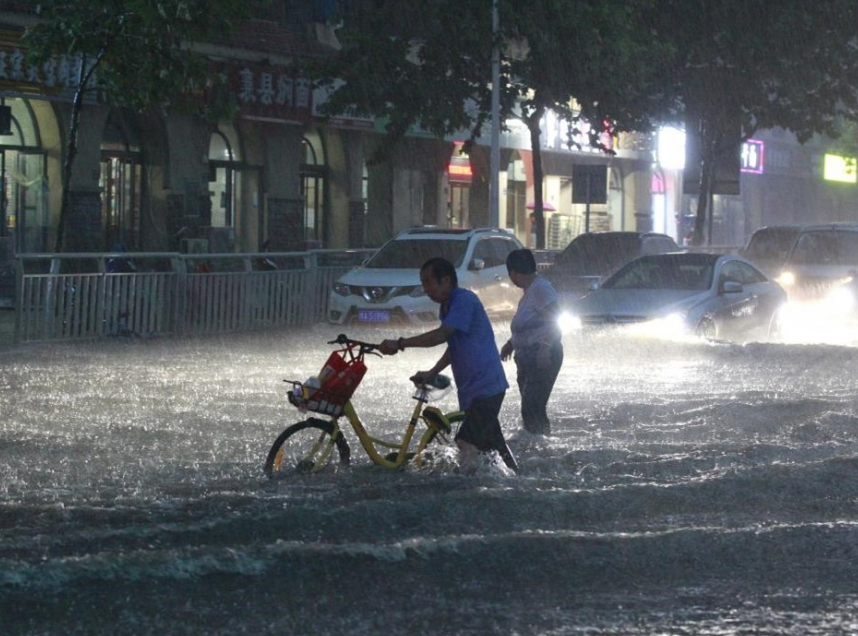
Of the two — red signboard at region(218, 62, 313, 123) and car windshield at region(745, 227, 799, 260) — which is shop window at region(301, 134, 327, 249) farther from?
car windshield at region(745, 227, 799, 260)

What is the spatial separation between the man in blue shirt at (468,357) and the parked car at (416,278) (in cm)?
1311

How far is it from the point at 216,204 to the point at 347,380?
26.9 metres

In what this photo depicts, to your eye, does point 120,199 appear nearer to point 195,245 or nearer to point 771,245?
point 195,245

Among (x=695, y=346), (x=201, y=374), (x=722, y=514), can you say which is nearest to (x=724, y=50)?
(x=695, y=346)

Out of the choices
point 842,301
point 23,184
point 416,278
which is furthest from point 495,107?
point 416,278

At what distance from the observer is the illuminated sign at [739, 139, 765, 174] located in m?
68.2

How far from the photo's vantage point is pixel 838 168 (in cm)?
8188

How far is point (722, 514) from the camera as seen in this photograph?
930 centimetres

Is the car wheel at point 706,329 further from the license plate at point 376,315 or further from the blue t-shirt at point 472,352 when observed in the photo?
the blue t-shirt at point 472,352

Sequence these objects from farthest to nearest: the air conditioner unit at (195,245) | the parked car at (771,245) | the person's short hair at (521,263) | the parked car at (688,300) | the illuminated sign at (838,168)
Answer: the illuminated sign at (838,168)
the air conditioner unit at (195,245)
the parked car at (771,245)
the parked car at (688,300)
the person's short hair at (521,263)

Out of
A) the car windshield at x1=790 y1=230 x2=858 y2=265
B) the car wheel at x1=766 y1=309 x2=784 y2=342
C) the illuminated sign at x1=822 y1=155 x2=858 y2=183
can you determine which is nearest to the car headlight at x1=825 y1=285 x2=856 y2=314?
the car windshield at x1=790 y1=230 x2=858 y2=265

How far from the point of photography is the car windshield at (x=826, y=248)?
25.5m

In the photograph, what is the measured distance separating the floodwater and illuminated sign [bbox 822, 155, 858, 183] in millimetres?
67537

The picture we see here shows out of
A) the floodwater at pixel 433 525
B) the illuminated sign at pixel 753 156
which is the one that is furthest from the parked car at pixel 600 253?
the illuminated sign at pixel 753 156
